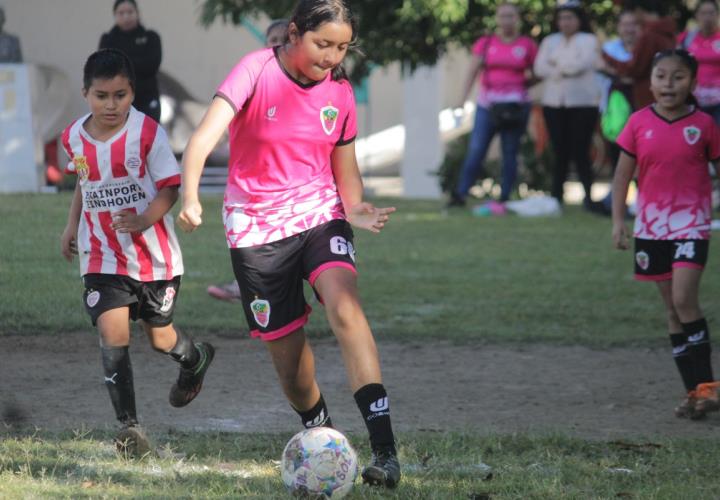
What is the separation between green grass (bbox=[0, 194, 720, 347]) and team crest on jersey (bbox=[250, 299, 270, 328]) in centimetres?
310

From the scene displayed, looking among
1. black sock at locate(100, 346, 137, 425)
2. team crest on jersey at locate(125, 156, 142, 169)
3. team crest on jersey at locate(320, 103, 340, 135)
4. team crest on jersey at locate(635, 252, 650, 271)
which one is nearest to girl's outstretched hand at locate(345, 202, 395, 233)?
team crest on jersey at locate(320, 103, 340, 135)

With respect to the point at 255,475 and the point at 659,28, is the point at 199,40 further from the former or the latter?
the point at 255,475

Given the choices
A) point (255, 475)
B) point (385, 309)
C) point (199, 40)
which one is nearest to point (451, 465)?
point (255, 475)

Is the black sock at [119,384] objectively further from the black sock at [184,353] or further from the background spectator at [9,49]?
the background spectator at [9,49]

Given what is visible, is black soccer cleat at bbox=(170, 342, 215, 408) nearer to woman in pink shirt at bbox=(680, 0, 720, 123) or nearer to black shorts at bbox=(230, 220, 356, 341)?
black shorts at bbox=(230, 220, 356, 341)

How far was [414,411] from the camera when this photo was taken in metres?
5.95

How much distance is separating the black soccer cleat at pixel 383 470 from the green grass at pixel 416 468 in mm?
42

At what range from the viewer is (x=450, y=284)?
30.9 ft

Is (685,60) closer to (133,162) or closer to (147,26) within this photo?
(133,162)

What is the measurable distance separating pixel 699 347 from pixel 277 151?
2.46 m

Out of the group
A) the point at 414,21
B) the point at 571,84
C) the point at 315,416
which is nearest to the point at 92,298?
the point at 315,416

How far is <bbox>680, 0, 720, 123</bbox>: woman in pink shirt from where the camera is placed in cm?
1165

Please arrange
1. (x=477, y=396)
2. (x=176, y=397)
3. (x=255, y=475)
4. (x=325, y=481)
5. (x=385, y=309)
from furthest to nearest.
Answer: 1. (x=385, y=309)
2. (x=477, y=396)
3. (x=176, y=397)
4. (x=255, y=475)
5. (x=325, y=481)

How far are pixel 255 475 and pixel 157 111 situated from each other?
7.78 meters
